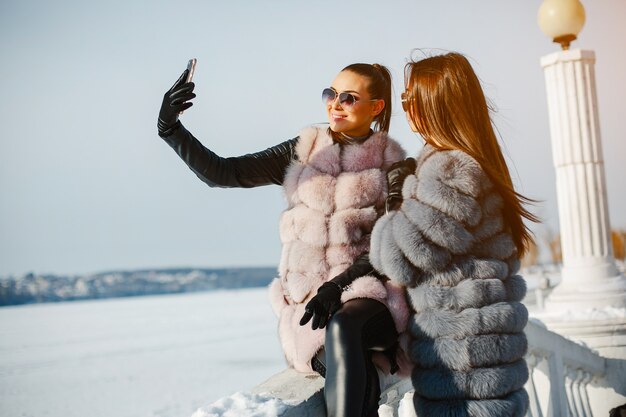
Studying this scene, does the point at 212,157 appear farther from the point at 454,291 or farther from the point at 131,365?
the point at 131,365

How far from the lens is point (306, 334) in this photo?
7.70 ft

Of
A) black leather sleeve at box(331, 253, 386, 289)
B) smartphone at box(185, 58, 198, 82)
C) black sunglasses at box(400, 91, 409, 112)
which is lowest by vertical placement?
black leather sleeve at box(331, 253, 386, 289)

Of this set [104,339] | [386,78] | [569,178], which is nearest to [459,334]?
[386,78]

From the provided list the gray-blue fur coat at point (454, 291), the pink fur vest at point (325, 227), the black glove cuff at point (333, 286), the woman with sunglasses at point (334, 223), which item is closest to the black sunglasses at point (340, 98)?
the woman with sunglasses at point (334, 223)

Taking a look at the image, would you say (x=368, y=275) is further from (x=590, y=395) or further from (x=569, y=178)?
(x=569, y=178)

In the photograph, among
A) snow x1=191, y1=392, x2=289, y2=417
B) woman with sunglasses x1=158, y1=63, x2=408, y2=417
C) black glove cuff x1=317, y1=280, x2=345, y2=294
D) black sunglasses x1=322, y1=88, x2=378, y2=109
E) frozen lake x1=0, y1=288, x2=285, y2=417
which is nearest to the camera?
snow x1=191, y1=392, x2=289, y2=417

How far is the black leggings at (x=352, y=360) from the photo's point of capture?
2.02 metres

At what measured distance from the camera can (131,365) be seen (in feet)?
51.5

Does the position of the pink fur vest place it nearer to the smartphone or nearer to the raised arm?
the raised arm

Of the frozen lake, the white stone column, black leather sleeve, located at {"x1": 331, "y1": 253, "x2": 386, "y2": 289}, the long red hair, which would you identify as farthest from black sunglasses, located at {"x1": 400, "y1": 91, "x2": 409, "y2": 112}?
the frozen lake

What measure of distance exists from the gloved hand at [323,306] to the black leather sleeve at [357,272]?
0.05 meters

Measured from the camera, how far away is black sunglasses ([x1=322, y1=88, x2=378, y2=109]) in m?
2.71

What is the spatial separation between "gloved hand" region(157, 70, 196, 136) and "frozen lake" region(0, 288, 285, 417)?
488cm

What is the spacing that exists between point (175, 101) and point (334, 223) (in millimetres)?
779
